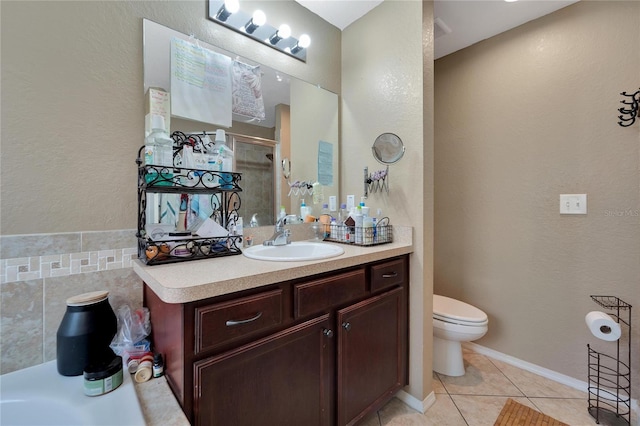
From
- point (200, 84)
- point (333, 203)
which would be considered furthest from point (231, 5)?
point (333, 203)

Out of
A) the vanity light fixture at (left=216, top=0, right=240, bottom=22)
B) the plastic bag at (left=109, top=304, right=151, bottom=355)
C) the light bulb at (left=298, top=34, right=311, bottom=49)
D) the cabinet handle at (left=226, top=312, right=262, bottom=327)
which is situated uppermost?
the light bulb at (left=298, top=34, right=311, bottom=49)

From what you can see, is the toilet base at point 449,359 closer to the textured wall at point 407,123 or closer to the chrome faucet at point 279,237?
the textured wall at point 407,123

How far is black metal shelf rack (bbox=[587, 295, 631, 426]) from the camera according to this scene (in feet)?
4.56

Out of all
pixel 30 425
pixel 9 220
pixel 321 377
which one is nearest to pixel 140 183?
pixel 9 220

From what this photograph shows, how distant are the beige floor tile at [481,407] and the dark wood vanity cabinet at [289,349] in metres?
0.43

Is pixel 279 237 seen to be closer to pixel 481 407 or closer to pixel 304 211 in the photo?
pixel 304 211

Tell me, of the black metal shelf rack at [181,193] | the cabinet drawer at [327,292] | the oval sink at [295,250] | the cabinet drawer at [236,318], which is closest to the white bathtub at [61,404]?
the cabinet drawer at [236,318]

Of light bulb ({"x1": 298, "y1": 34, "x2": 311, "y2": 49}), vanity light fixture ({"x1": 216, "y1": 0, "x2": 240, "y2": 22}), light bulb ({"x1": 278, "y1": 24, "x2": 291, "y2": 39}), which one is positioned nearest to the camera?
vanity light fixture ({"x1": 216, "y1": 0, "x2": 240, "y2": 22})

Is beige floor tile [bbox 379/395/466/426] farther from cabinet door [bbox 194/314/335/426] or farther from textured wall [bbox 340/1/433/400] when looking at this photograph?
cabinet door [bbox 194/314/335/426]

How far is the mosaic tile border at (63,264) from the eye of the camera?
88 cm

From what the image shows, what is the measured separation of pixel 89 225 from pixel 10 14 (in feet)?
2.45

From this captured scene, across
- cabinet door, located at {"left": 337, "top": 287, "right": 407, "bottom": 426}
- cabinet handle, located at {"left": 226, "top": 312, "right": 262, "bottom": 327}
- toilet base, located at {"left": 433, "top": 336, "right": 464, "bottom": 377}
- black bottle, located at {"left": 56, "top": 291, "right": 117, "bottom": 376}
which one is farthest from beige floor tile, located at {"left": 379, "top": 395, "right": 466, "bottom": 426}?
black bottle, located at {"left": 56, "top": 291, "right": 117, "bottom": 376}

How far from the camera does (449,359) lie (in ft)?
5.72

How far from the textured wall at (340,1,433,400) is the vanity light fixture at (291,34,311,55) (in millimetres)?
391
